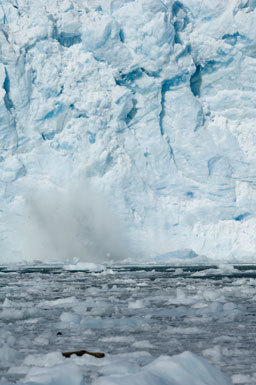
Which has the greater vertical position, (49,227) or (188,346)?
(188,346)

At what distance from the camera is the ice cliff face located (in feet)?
122

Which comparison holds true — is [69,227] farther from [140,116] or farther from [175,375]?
[175,375]

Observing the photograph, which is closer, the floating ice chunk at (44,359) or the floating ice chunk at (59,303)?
the floating ice chunk at (44,359)

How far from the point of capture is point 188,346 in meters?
6.22

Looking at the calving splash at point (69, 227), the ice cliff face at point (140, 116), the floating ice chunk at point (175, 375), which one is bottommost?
the calving splash at point (69, 227)

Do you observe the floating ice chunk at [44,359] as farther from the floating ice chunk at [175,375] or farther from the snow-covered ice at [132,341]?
the floating ice chunk at [175,375]

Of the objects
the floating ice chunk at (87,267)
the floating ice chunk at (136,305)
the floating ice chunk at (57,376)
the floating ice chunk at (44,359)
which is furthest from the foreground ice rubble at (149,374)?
the floating ice chunk at (87,267)

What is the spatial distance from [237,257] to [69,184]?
12752 millimetres

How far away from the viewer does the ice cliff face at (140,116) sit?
37125mm

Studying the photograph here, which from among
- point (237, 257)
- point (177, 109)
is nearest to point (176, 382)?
point (237, 257)

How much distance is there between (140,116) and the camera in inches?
1523

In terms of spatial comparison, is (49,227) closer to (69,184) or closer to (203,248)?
(69,184)

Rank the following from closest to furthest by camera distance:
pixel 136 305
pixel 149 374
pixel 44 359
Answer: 1. pixel 149 374
2. pixel 44 359
3. pixel 136 305

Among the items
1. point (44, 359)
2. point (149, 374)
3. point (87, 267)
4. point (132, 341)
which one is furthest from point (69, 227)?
point (149, 374)
